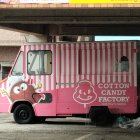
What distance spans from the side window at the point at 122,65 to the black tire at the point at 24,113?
3190 millimetres

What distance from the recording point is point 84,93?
15.6 meters

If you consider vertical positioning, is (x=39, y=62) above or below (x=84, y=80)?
above

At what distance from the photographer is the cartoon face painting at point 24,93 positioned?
16031 millimetres

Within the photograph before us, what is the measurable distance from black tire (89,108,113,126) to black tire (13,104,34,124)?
2027mm

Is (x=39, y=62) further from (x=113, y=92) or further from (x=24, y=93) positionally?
(x=113, y=92)

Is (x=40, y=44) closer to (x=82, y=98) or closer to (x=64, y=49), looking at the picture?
(x=64, y=49)

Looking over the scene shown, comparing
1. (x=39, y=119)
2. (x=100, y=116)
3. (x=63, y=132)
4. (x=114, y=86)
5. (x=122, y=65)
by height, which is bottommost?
(x=63, y=132)

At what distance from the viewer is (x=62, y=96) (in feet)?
51.8

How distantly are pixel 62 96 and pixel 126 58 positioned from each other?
2.39m

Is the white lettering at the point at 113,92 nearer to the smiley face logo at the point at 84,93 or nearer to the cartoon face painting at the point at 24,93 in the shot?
the smiley face logo at the point at 84,93

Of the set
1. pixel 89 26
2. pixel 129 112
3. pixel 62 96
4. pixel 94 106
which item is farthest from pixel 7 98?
pixel 89 26

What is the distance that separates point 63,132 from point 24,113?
2.52 meters

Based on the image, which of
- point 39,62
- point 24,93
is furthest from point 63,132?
point 39,62

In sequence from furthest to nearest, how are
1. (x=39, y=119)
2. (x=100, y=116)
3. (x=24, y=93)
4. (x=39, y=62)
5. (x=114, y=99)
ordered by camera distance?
(x=39, y=119), (x=24, y=93), (x=39, y=62), (x=100, y=116), (x=114, y=99)
